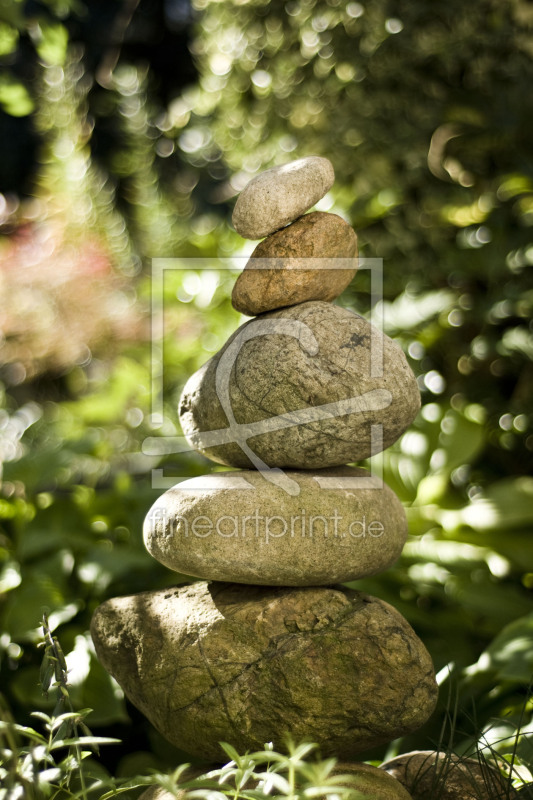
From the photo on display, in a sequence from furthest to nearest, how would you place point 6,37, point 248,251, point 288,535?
point 248,251 < point 6,37 < point 288,535

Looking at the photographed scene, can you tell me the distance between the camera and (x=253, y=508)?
1.47m

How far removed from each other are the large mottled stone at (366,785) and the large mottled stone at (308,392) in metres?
0.65

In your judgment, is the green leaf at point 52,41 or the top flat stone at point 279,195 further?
the green leaf at point 52,41

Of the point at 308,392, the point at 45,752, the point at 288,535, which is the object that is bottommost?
the point at 45,752

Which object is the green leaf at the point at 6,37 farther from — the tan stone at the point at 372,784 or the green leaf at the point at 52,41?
the tan stone at the point at 372,784

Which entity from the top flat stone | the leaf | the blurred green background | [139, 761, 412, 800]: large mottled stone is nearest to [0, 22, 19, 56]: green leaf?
the blurred green background

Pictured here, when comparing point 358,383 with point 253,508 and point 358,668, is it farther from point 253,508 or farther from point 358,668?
point 358,668

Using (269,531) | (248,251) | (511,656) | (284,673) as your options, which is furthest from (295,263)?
(248,251)

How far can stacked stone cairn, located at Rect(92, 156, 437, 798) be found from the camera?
146cm

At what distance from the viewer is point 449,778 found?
4.91ft

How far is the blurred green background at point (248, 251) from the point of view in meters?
2.41

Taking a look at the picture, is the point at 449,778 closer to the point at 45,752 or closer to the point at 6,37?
the point at 45,752

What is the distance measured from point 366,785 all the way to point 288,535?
0.51 m

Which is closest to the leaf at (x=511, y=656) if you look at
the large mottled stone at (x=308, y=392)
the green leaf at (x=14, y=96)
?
the large mottled stone at (x=308, y=392)
